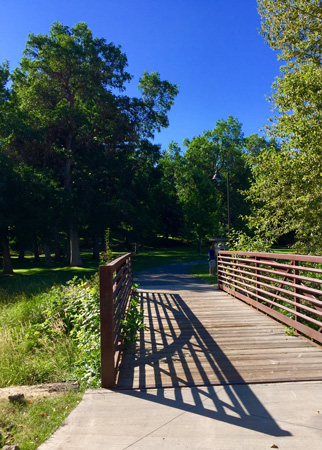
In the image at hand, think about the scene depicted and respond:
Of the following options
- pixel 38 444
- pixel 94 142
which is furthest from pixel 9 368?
pixel 94 142

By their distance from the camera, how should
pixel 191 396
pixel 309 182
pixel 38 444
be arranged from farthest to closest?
pixel 309 182
pixel 191 396
pixel 38 444

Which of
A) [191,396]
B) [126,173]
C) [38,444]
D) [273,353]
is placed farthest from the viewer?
[126,173]

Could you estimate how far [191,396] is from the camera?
3.74 meters

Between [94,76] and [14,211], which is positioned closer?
[14,211]

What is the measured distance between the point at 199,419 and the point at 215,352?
1.95 m

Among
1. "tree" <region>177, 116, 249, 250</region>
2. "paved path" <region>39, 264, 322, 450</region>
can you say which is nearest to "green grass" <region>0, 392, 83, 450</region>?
"paved path" <region>39, 264, 322, 450</region>

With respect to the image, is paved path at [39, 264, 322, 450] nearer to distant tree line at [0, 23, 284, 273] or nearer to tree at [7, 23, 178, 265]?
distant tree line at [0, 23, 284, 273]

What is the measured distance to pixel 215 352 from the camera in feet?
16.9

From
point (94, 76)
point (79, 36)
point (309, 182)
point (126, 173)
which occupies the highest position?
point (79, 36)

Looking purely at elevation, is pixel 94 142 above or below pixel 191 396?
above

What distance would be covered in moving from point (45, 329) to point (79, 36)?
28016 mm

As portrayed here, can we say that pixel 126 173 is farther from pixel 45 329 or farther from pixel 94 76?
pixel 45 329

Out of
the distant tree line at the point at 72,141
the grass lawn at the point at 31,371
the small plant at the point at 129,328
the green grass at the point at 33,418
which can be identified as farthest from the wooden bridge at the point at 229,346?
the distant tree line at the point at 72,141

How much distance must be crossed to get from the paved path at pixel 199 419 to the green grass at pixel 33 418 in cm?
16
